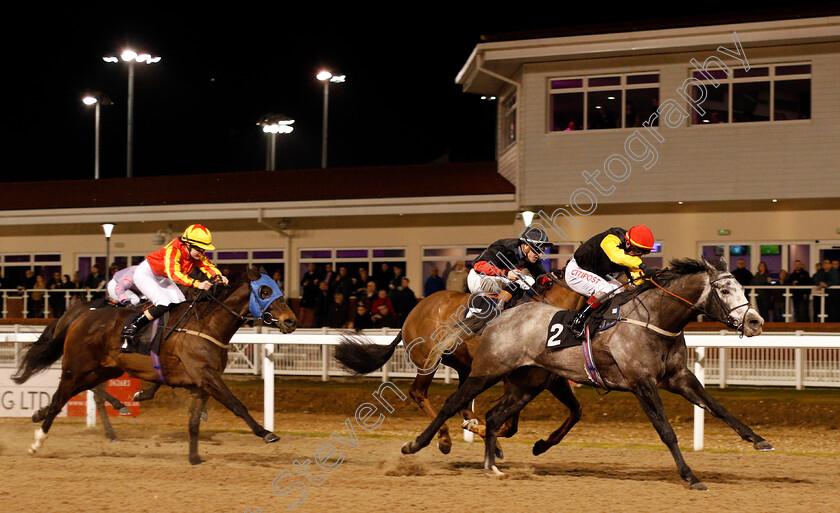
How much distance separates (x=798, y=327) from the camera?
11711 mm

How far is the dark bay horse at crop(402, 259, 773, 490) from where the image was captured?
228 inches

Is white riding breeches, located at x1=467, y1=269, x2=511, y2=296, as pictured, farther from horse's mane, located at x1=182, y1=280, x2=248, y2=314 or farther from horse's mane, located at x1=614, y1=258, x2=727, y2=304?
horse's mane, located at x1=182, y1=280, x2=248, y2=314

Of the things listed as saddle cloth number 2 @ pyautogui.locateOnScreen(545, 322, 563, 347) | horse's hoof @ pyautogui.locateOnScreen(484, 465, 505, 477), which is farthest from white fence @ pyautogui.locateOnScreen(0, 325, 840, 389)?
horse's hoof @ pyautogui.locateOnScreen(484, 465, 505, 477)

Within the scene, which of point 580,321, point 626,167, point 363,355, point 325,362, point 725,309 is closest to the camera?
point 725,309

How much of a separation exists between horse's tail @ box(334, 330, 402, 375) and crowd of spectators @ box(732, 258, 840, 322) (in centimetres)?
647

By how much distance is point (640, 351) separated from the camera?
5945 mm

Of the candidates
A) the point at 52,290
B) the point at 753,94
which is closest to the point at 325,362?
the point at 52,290

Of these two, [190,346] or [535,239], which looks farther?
[190,346]

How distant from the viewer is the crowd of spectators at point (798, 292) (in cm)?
1223

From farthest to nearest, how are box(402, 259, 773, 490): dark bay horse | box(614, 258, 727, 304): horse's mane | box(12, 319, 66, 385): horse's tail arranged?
box(12, 319, 66, 385): horse's tail
box(614, 258, 727, 304): horse's mane
box(402, 259, 773, 490): dark bay horse

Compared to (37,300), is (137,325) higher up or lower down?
higher up

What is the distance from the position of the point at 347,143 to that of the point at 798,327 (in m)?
34.9

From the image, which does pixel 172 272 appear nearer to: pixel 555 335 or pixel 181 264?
pixel 181 264

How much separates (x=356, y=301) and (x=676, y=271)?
28.1 feet
